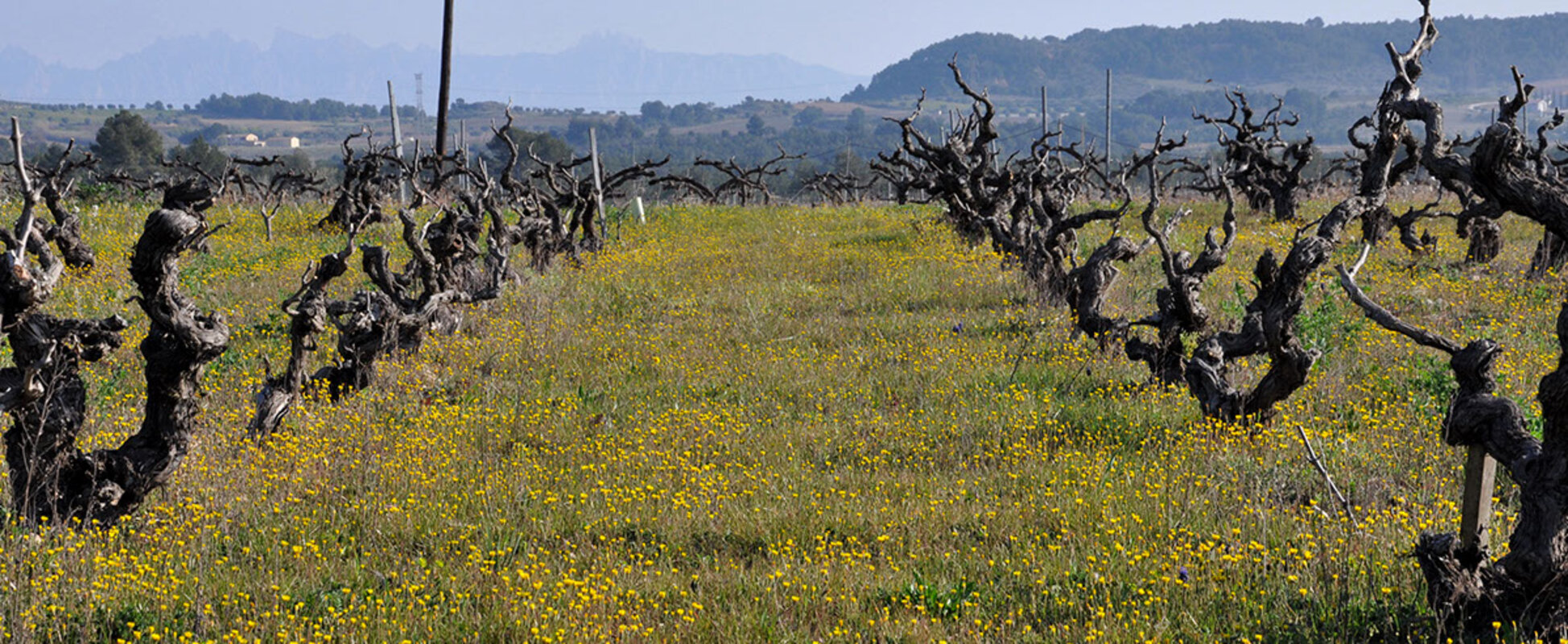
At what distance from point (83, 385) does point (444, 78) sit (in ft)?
72.1

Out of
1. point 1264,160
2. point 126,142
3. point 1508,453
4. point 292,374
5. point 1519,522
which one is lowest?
point 292,374

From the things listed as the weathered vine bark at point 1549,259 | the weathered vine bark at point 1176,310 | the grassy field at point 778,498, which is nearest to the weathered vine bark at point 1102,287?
the grassy field at point 778,498

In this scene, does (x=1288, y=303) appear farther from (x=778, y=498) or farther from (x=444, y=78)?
(x=444, y=78)

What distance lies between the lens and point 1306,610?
4840 millimetres

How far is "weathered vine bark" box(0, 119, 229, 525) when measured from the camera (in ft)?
18.5

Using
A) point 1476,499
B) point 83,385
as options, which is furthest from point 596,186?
point 1476,499

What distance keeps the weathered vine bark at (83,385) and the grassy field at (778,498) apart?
0.26 m

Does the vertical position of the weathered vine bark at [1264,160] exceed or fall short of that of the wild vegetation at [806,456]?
it exceeds it

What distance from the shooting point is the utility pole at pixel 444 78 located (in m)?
24.6

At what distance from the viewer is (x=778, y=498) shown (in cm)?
681

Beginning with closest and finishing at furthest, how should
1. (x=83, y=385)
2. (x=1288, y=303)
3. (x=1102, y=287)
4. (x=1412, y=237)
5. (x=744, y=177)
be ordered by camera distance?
1. (x=83, y=385)
2. (x=1288, y=303)
3. (x=1102, y=287)
4. (x=1412, y=237)
5. (x=744, y=177)

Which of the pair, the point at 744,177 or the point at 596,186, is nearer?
the point at 596,186

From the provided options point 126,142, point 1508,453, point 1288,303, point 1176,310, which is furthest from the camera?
point 126,142

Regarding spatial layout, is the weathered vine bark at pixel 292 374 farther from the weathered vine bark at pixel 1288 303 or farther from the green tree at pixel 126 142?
the green tree at pixel 126 142
